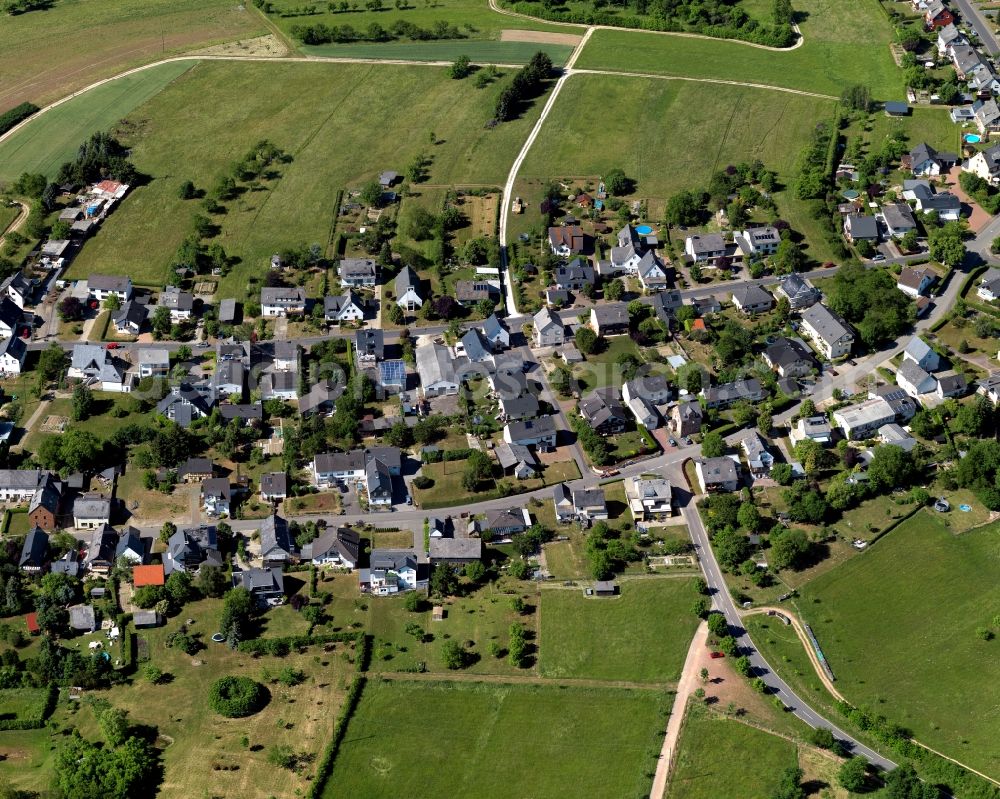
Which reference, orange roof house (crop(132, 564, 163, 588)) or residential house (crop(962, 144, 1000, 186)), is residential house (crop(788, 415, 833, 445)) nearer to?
residential house (crop(962, 144, 1000, 186))

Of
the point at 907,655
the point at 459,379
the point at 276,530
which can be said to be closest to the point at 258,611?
the point at 276,530

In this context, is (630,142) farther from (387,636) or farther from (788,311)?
(387,636)

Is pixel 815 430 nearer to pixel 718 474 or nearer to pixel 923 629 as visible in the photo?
pixel 718 474

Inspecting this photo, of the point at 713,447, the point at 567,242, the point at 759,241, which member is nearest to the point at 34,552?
the point at 713,447

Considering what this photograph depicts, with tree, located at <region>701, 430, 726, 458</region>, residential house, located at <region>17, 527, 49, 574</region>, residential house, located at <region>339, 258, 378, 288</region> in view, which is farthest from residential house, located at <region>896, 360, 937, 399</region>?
residential house, located at <region>17, 527, 49, 574</region>

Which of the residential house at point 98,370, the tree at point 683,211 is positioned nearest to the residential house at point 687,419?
the tree at point 683,211

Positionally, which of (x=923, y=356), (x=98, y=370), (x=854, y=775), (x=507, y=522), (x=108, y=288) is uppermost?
(x=108, y=288)
